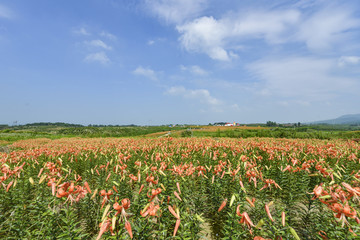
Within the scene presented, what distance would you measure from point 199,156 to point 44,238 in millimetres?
5179

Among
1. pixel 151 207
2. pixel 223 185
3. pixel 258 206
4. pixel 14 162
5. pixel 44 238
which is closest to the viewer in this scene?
pixel 151 207

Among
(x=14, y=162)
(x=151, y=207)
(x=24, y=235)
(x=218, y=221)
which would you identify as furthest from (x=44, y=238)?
(x=14, y=162)

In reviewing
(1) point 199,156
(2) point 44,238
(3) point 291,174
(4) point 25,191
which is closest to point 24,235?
(2) point 44,238

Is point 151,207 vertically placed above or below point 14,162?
above

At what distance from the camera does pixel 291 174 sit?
4.53m

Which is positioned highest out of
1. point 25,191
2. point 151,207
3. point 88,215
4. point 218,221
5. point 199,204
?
point 151,207

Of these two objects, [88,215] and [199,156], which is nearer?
[88,215]

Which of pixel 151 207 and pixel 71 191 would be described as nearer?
pixel 151 207

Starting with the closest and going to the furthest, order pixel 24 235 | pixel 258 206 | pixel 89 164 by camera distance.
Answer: pixel 24 235
pixel 258 206
pixel 89 164

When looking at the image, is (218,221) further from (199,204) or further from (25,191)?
(25,191)

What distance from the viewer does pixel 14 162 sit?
5508 mm

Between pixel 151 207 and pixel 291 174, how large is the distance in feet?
14.8

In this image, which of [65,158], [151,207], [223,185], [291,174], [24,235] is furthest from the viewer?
[65,158]

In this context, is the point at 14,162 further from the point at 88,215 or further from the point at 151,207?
the point at 151,207
